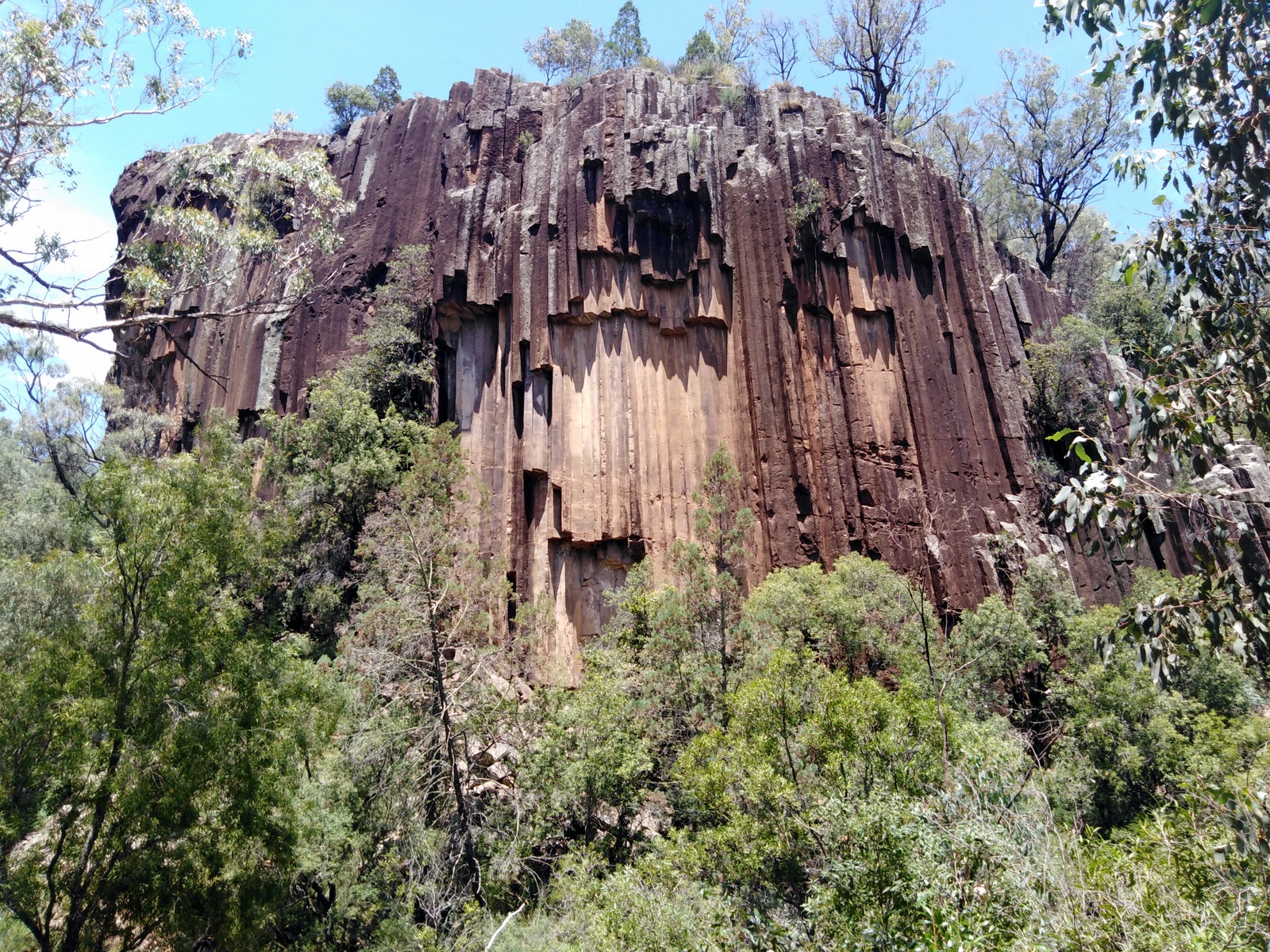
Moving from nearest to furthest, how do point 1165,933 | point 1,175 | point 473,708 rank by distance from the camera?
point 1165,933 < point 1,175 < point 473,708

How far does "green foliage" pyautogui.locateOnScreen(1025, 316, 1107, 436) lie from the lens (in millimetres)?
25203

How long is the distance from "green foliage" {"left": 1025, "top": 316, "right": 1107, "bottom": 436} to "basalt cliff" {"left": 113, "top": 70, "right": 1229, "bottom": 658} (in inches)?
33.3

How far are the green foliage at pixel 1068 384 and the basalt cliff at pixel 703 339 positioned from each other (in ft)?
2.78

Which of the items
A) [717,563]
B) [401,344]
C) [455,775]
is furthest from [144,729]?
[401,344]

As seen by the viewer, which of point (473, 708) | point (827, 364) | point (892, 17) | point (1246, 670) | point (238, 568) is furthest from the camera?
point (892, 17)

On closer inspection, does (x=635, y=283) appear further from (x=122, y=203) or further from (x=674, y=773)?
(x=122, y=203)

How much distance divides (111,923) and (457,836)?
5105 mm

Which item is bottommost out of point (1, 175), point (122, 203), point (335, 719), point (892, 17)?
point (335, 719)

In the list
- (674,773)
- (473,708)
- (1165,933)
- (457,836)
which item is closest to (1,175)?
Result: (473,708)

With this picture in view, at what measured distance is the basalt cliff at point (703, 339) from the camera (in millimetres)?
22234

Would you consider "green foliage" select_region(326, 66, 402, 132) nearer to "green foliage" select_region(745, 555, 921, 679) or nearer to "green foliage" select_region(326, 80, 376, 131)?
"green foliage" select_region(326, 80, 376, 131)

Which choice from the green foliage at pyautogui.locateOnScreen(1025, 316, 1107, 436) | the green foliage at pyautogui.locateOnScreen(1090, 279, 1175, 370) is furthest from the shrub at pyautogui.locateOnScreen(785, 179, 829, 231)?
the green foliage at pyautogui.locateOnScreen(1090, 279, 1175, 370)

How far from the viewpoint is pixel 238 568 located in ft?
41.4

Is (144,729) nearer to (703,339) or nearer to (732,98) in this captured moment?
(703,339)
